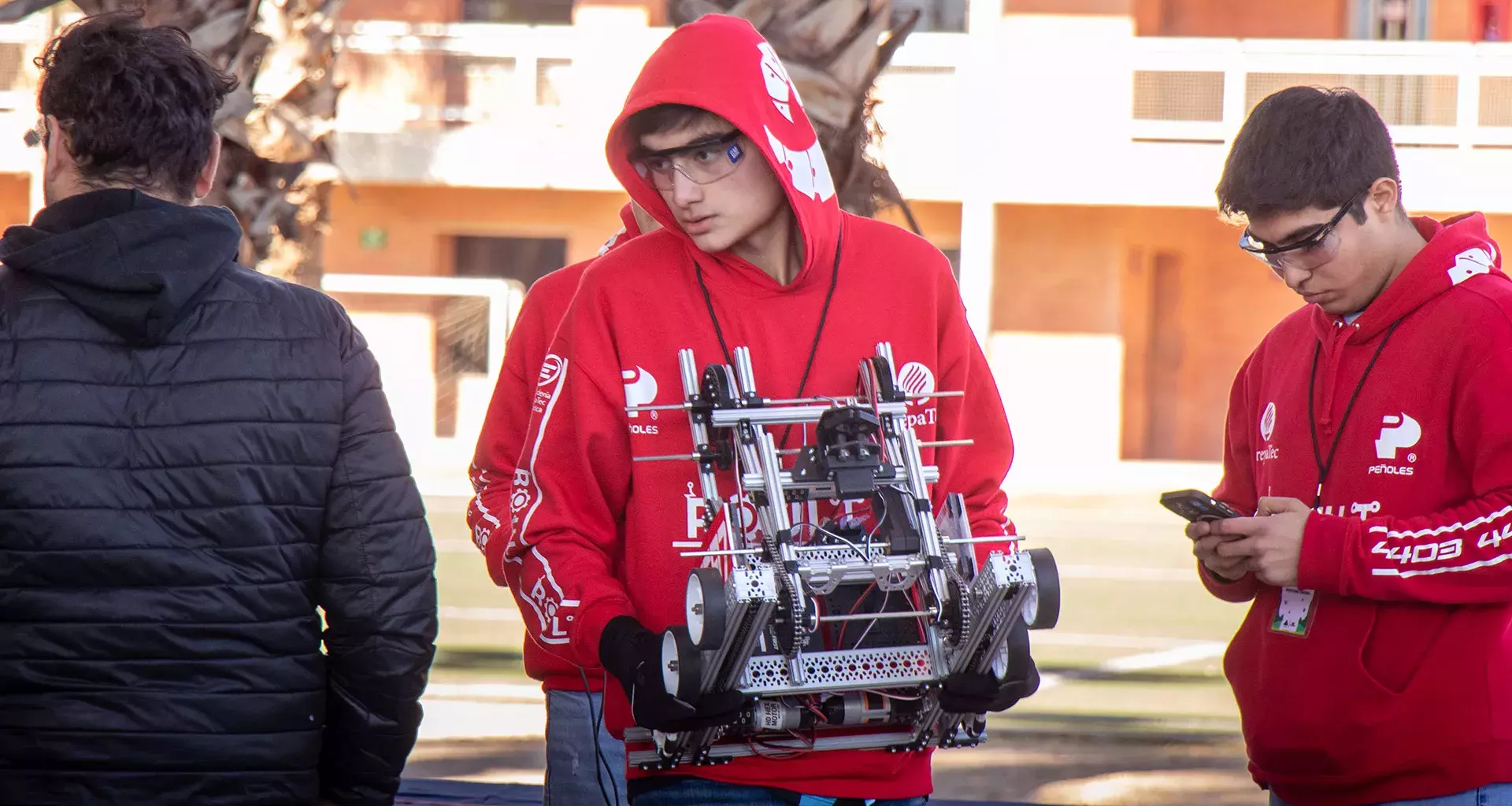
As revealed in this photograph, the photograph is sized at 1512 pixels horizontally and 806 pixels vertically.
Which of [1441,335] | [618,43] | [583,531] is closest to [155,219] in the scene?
[583,531]

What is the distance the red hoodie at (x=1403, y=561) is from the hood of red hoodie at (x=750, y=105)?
104cm

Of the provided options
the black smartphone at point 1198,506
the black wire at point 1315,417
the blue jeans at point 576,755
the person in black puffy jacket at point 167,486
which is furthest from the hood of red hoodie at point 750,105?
the blue jeans at point 576,755

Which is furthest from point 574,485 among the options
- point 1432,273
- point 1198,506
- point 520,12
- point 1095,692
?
point 520,12

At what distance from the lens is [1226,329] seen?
24688mm

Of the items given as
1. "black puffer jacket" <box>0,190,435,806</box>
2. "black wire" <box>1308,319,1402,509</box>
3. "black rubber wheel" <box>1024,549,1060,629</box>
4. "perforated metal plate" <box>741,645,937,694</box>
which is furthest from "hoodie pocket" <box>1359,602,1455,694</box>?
"black puffer jacket" <box>0,190,435,806</box>

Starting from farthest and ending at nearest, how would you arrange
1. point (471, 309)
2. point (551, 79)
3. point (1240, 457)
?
1. point (471, 309)
2. point (551, 79)
3. point (1240, 457)

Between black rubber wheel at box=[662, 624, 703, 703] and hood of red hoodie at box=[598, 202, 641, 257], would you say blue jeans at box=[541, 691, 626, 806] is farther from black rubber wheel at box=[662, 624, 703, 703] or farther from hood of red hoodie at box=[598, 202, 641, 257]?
black rubber wheel at box=[662, 624, 703, 703]

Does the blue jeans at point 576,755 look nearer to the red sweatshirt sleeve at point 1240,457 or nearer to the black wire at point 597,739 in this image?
the black wire at point 597,739

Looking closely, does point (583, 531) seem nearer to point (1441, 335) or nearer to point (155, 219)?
point (155, 219)

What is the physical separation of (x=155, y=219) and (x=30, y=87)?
21990 mm

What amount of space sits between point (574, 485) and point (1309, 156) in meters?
1.48

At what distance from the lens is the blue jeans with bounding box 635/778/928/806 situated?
2688 millimetres

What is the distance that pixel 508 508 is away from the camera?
3.58 meters

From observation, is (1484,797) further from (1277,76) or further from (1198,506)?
(1277,76)
